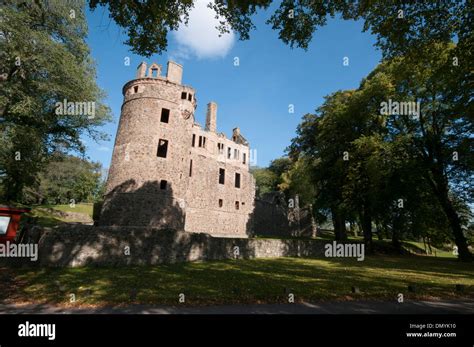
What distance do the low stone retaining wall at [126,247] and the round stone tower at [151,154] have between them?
590 cm

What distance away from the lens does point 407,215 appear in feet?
90.0

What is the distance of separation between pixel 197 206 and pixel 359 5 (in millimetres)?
25957

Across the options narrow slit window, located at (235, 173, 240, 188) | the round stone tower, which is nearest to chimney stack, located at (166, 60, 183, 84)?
the round stone tower

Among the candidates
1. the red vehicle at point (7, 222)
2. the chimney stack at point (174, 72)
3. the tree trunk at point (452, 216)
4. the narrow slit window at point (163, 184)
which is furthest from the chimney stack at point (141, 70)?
the tree trunk at point (452, 216)

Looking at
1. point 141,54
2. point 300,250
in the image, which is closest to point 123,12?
point 141,54

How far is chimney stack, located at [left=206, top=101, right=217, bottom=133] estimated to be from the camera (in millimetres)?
36406

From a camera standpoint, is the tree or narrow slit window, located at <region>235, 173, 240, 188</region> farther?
narrow slit window, located at <region>235, 173, 240, 188</region>

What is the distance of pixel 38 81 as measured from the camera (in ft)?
56.9

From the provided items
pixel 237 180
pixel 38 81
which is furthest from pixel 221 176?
pixel 38 81

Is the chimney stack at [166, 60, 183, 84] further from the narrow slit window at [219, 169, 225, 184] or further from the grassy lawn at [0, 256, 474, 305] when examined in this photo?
the grassy lawn at [0, 256, 474, 305]

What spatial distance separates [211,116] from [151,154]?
16671 millimetres

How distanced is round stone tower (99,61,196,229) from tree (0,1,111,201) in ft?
11.5

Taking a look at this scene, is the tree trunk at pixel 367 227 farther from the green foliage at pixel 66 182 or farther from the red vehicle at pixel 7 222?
the green foliage at pixel 66 182
